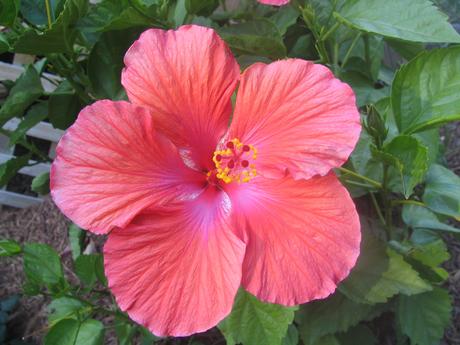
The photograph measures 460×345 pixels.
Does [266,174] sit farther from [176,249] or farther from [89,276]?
[89,276]

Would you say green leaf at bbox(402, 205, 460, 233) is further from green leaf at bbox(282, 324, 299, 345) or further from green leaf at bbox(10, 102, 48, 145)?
green leaf at bbox(10, 102, 48, 145)

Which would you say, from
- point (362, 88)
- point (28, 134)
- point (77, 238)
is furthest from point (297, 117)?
point (28, 134)

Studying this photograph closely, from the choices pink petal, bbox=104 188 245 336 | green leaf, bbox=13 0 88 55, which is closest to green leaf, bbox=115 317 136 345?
pink petal, bbox=104 188 245 336

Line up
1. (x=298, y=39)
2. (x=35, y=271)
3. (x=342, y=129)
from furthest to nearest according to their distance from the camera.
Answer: (x=298, y=39) < (x=35, y=271) < (x=342, y=129)

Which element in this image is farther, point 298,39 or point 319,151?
point 298,39

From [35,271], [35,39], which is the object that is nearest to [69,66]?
[35,39]

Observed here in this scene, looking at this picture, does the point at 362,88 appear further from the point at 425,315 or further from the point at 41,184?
the point at 41,184

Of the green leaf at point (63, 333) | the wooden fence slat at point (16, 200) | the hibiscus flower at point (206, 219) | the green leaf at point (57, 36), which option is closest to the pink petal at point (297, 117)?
the hibiscus flower at point (206, 219)
